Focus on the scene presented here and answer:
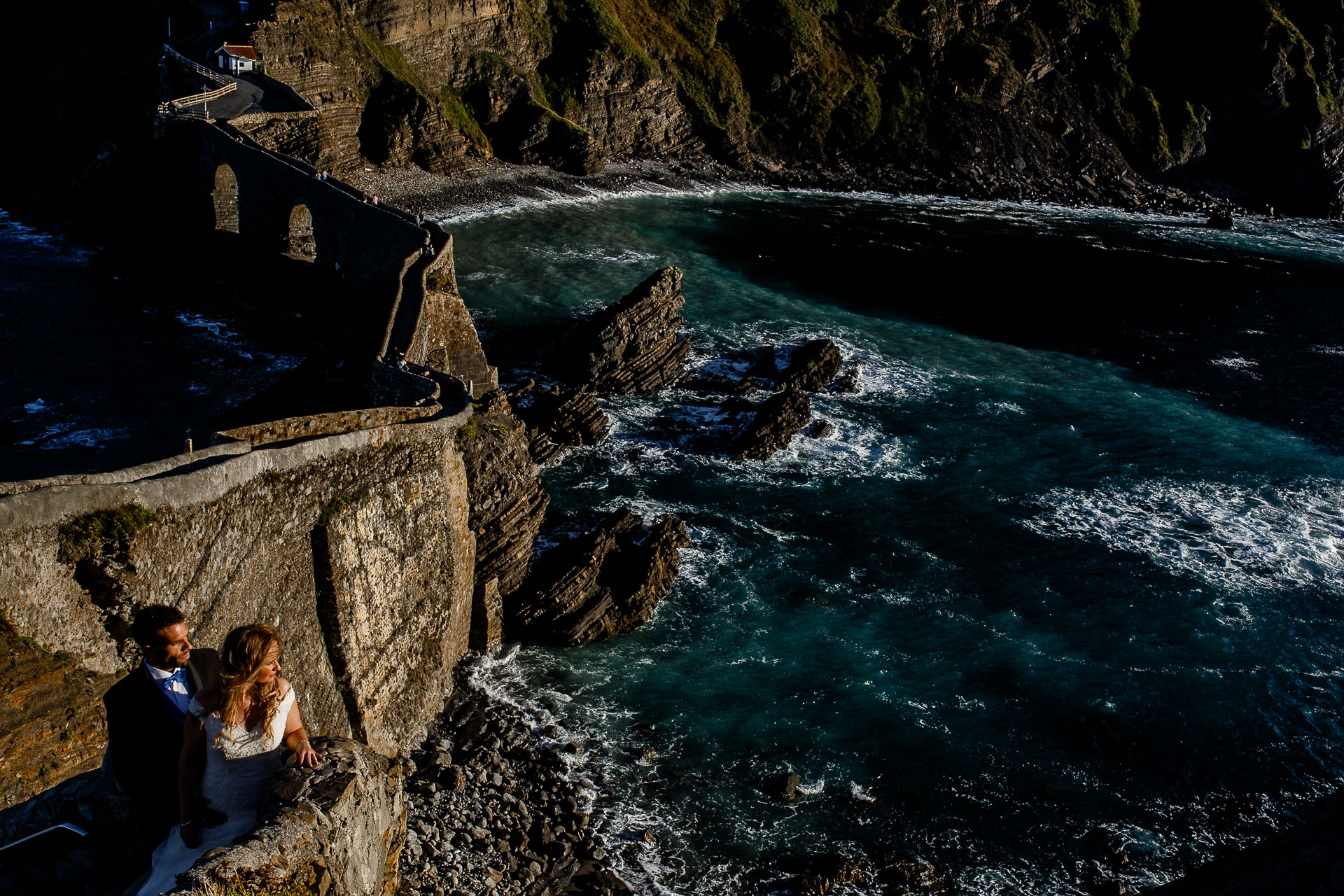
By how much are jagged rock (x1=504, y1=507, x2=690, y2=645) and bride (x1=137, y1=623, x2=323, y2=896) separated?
701 inches

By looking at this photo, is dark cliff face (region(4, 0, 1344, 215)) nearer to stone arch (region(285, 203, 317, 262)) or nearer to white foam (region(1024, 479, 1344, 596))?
stone arch (region(285, 203, 317, 262))

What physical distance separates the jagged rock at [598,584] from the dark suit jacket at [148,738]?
17390 millimetres

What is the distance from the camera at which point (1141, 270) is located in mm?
67250

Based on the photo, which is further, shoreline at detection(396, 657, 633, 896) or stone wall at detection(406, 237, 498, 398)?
stone wall at detection(406, 237, 498, 398)

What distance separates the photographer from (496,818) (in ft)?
63.5

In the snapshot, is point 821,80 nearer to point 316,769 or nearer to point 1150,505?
point 1150,505

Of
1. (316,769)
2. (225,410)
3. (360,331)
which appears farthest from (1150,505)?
(316,769)

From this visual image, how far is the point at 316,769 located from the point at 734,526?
957 inches

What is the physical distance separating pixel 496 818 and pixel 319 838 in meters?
12.8

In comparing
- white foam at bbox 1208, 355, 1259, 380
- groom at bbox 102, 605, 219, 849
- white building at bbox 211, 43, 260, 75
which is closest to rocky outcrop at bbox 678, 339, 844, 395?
white foam at bbox 1208, 355, 1259, 380

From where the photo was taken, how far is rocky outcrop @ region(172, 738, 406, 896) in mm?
6793

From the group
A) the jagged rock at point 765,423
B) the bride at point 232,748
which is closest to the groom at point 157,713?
the bride at point 232,748

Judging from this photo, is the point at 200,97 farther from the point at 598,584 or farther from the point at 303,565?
the point at 303,565

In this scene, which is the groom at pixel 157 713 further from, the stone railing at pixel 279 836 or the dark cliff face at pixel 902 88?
the dark cliff face at pixel 902 88
